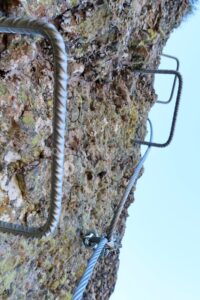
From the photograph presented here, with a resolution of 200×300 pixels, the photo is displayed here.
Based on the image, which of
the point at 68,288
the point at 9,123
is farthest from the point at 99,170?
the point at 9,123

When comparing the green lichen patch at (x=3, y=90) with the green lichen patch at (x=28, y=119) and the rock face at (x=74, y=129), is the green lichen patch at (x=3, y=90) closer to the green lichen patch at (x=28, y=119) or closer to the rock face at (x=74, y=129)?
the rock face at (x=74, y=129)

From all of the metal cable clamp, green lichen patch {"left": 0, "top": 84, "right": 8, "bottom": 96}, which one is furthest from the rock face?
the metal cable clamp

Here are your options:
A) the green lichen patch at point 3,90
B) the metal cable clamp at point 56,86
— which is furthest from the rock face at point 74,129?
the metal cable clamp at point 56,86

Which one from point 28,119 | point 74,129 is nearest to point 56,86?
→ point 28,119

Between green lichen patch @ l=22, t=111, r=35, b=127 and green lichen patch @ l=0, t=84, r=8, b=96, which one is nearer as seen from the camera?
green lichen patch @ l=0, t=84, r=8, b=96

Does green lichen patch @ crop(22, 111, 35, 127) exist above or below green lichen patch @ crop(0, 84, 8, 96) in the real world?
below

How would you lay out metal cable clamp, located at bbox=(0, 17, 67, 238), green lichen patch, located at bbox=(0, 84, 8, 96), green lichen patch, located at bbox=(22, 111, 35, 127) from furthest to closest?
1. green lichen patch, located at bbox=(22, 111, 35, 127)
2. green lichen patch, located at bbox=(0, 84, 8, 96)
3. metal cable clamp, located at bbox=(0, 17, 67, 238)

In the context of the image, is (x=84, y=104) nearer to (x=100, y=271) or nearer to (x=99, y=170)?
(x=99, y=170)

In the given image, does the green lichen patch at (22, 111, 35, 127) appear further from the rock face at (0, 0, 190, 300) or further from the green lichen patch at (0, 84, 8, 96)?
the green lichen patch at (0, 84, 8, 96)

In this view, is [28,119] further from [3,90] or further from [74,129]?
[74,129]
